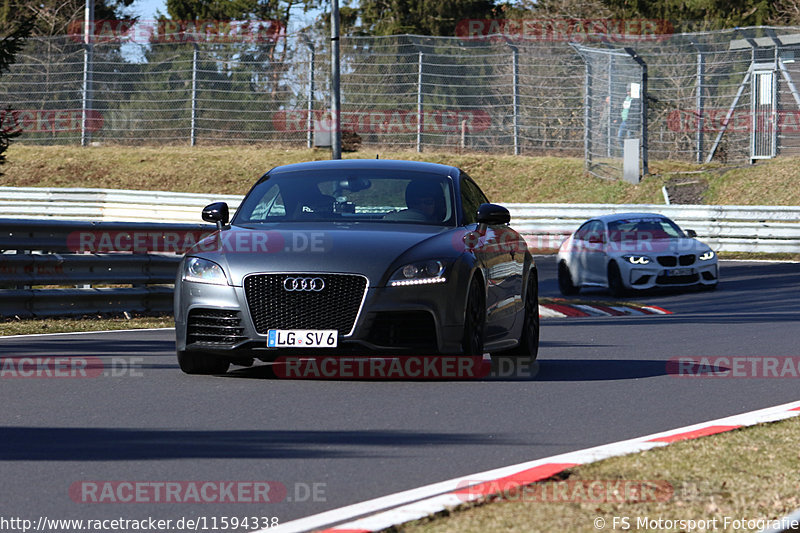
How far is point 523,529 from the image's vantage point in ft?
16.7

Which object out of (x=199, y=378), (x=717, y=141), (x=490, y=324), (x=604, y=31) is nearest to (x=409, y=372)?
(x=490, y=324)

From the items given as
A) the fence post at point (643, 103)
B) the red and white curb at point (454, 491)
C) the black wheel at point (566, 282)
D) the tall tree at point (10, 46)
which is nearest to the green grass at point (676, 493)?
the red and white curb at point (454, 491)

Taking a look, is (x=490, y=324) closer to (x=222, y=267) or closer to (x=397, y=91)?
(x=222, y=267)

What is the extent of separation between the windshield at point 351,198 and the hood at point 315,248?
0.29m

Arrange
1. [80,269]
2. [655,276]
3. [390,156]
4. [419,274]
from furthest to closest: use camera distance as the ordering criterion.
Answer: [390,156], [655,276], [80,269], [419,274]

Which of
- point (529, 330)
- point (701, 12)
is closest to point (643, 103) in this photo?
point (701, 12)

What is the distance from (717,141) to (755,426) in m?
32.1

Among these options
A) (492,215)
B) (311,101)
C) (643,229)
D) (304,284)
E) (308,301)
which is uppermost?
(311,101)

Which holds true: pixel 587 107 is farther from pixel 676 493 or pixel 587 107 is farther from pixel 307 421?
pixel 676 493

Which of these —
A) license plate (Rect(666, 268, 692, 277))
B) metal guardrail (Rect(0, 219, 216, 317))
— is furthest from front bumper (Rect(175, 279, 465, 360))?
license plate (Rect(666, 268, 692, 277))

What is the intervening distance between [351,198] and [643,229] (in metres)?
13.3

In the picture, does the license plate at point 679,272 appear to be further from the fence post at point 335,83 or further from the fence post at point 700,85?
the fence post at point 700,85

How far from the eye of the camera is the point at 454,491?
5.87m

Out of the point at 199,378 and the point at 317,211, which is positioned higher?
the point at 317,211
